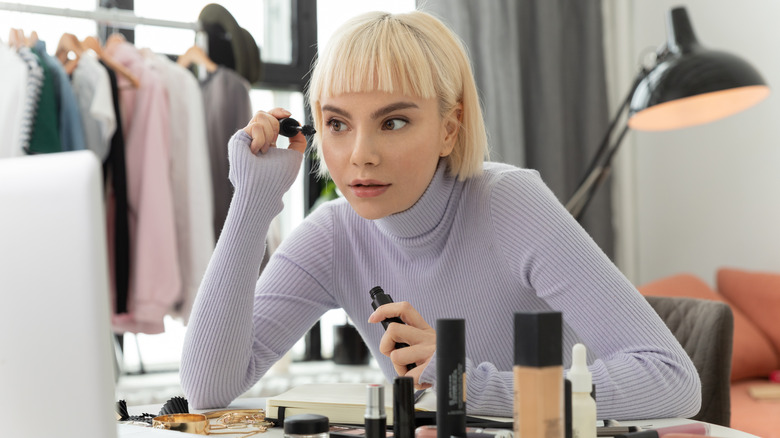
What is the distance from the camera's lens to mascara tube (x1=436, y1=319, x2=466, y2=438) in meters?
0.67

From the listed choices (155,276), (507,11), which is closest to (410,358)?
(155,276)

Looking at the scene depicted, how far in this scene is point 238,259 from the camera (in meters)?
1.13

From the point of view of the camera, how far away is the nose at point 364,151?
3.47 feet

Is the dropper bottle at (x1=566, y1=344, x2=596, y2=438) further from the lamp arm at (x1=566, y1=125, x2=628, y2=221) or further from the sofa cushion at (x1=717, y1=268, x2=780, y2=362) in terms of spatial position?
the sofa cushion at (x1=717, y1=268, x2=780, y2=362)

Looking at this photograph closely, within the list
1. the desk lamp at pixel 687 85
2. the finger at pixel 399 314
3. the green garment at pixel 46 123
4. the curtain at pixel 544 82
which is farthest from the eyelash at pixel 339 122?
the curtain at pixel 544 82

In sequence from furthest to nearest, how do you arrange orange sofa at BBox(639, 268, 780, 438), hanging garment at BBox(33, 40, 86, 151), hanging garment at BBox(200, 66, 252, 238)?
orange sofa at BBox(639, 268, 780, 438)
hanging garment at BBox(200, 66, 252, 238)
hanging garment at BBox(33, 40, 86, 151)

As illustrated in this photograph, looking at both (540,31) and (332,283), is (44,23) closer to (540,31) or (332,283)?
(332,283)

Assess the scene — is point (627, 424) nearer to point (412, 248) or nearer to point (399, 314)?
point (399, 314)

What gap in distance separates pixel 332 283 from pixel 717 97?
1621 mm

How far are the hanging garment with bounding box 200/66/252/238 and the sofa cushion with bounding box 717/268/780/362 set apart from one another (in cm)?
174

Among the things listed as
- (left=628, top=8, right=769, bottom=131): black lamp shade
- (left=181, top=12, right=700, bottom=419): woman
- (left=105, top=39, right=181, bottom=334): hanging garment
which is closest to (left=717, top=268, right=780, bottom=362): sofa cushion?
(left=628, top=8, right=769, bottom=131): black lamp shade

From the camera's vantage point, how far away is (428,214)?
1179 millimetres

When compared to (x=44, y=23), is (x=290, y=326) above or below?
below

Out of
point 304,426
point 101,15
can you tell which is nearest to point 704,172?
point 101,15
